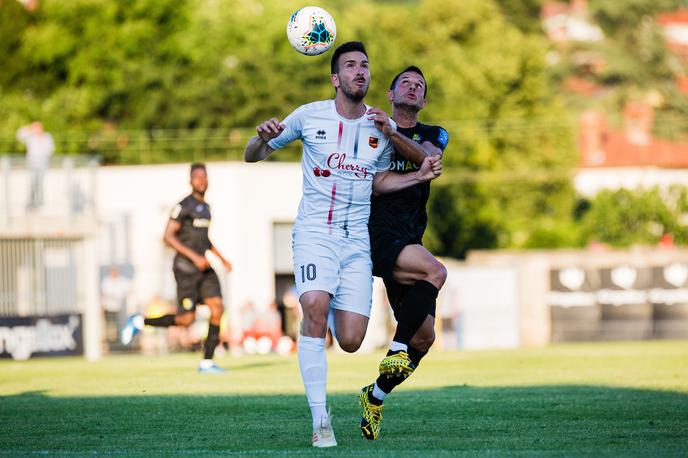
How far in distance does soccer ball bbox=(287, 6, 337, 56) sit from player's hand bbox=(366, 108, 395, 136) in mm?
1035

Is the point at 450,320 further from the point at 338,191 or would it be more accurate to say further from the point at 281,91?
the point at 338,191

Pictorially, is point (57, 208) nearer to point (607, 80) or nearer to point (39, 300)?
point (39, 300)

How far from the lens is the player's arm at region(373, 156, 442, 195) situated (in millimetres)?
9586

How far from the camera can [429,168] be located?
958cm

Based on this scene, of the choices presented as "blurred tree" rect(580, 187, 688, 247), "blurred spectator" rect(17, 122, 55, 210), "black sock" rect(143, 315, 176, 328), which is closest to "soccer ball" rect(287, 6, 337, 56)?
"black sock" rect(143, 315, 176, 328)

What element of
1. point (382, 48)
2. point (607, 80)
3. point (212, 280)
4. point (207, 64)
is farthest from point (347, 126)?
point (607, 80)

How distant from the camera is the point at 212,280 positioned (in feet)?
55.6

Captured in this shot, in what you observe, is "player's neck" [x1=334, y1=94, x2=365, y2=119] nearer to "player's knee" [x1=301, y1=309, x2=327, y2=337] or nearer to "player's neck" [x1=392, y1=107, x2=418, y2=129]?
"player's neck" [x1=392, y1=107, x2=418, y2=129]

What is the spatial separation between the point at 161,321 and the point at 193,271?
73 cm

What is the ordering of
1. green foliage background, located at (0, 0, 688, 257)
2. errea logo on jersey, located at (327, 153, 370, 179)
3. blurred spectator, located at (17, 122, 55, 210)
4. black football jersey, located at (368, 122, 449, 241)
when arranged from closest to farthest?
errea logo on jersey, located at (327, 153, 370, 179) → black football jersey, located at (368, 122, 449, 241) → blurred spectator, located at (17, 122, 55, 210) → green foliage background, located at (0, 0, 688, 257)

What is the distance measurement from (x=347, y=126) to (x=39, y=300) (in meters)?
23.5

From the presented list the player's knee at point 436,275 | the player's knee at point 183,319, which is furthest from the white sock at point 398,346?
the player's knee at point 183,319

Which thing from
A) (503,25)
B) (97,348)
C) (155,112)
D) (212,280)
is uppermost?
(503,25)

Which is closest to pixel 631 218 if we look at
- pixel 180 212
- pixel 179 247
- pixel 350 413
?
pixel 180 212
